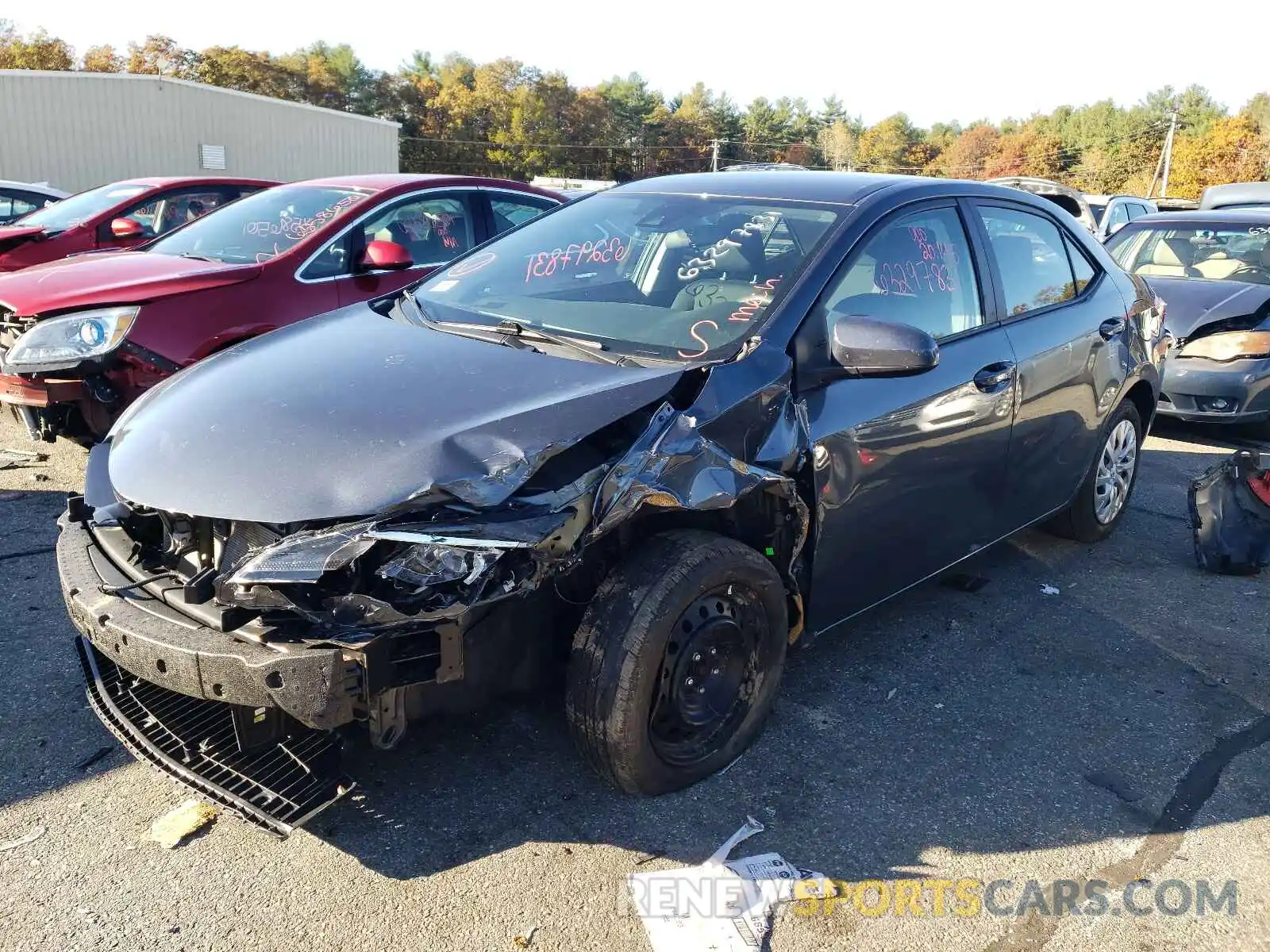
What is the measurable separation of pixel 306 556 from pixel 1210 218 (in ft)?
28.3

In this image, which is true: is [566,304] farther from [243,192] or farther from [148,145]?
[148,145]

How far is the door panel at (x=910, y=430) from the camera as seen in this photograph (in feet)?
9.93

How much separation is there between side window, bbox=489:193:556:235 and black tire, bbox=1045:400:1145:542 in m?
3.71

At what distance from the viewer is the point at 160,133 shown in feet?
89.7

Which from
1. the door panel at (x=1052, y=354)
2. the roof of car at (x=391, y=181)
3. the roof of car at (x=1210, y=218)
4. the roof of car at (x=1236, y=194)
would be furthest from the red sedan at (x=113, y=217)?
the roof of car at (x=1236, y=194)

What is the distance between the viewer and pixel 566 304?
330cm

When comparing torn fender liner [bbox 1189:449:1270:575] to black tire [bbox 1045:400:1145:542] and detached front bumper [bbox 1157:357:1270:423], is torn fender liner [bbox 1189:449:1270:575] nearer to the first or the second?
black tire [bbox 1045:400:1145:542]

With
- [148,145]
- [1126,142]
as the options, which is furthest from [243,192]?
[1126,142]

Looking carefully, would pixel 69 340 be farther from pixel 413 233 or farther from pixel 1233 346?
pixel 1233 346

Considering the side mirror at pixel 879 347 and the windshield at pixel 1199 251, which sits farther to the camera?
the windshield at pixel 1199 251

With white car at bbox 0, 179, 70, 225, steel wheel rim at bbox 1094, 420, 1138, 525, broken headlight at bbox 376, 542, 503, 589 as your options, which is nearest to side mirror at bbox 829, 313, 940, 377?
broken headlight at bbox 376, 542, 503, 589

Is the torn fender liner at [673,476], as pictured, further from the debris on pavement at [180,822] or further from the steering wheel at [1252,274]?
the steering wheel at [1252,274]

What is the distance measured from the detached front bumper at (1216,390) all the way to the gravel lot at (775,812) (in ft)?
11.8

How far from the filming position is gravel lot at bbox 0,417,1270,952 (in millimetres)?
2322
